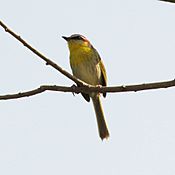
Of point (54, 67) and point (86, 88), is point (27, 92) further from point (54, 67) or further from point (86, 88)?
point (86, 88)

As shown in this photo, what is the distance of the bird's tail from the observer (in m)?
7.11

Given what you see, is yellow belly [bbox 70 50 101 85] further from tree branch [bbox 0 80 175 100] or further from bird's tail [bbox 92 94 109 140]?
tree branch [bbox 0 80 175 100]

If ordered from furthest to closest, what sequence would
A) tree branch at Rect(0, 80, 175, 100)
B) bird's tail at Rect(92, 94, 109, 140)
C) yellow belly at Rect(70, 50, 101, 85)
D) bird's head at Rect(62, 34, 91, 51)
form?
bird's head at Rect(62, 34, 91, 51)
yellow belly at Rect(70, 50, 101, 85)
bird's tail at Rect(92, 94, 109, 140)
tree branch at Rect(0, 80, 175, 100)

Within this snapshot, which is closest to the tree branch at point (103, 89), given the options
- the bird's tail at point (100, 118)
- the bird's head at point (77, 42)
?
the bird's tail at point (100, 118)

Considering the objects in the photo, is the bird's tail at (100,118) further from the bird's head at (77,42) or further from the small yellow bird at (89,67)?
the bird's head at (77,42)

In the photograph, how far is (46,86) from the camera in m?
3.53

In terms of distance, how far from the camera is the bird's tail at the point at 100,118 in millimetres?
7113

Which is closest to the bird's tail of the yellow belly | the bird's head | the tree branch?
the yellow belly

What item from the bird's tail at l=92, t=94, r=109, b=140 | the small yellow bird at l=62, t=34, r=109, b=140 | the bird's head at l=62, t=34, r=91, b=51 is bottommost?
the bird's tail at l=92, t=94, r=109, b=140

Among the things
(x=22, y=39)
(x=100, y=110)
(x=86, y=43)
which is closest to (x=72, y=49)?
(x=86, y=43)

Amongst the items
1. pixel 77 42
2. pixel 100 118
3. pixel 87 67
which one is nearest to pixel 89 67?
pixel 87 67

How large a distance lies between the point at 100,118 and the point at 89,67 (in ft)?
2.69

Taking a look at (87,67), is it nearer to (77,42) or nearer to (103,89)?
(77,42)

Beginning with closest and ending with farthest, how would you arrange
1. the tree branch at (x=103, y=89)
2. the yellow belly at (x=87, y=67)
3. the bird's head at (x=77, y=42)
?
the tree branch at (x=103, y=89), the yellow belly at (x=87, y=67), the bird's head at (x=77, y=42)
